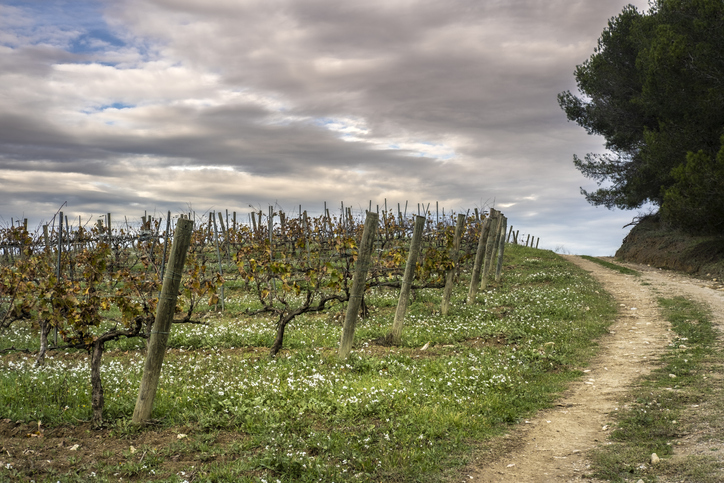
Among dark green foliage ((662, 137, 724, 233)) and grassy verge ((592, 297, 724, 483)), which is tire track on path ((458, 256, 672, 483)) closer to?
grassy verge ((592, 297, 724, 483))

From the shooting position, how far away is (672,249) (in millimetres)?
34906

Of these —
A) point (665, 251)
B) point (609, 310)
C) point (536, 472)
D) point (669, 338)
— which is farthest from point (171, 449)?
point (665, 251)

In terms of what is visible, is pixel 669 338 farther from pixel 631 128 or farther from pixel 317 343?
pixel 631 128

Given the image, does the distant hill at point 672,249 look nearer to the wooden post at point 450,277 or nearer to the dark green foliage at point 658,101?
the dark green foliage at point 658,101

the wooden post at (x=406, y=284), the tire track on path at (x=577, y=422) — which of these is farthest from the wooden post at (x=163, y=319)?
the wooden post at (x=406, y=284)

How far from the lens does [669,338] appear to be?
536 inches

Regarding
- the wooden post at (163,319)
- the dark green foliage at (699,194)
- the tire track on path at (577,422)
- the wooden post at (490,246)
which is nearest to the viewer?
the tire track on path at (577,422)

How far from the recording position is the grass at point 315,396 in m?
6.38

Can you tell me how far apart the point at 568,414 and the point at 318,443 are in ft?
14.5

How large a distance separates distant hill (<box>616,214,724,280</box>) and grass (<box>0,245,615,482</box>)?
1936 cm

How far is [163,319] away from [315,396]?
268cm

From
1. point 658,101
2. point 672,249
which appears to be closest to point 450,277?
point 658,101

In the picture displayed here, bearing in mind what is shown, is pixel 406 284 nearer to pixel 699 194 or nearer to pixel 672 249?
pixel 699 194

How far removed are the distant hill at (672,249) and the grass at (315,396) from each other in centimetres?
1936
